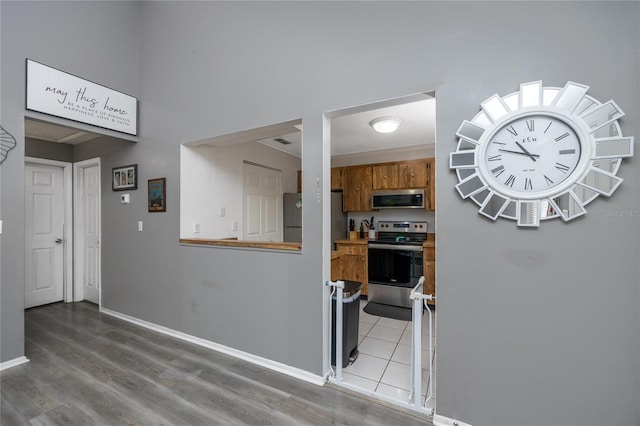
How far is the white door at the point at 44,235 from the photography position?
139 inches

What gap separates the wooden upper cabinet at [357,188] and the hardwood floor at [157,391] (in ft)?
9.59

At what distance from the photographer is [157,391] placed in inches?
74.4

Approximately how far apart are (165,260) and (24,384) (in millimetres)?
1286

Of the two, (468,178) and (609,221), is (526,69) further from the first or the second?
(609,221)

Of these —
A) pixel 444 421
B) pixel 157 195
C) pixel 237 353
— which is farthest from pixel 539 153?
pixel 157 195

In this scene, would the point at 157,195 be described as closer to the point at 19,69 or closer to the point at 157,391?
the point at 19,69

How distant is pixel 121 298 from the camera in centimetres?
324

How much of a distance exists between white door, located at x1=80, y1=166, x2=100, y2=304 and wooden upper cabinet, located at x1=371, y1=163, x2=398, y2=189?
4064 mm

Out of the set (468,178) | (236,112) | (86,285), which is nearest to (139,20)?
(236,112)

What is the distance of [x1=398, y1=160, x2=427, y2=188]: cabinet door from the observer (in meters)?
4.00

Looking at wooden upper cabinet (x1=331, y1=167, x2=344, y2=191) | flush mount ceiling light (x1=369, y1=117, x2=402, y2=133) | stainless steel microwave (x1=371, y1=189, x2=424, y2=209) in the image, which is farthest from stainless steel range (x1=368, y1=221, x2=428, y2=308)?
flush mount ceiling light (x1=369, y1=117, x2=402, y2=133)

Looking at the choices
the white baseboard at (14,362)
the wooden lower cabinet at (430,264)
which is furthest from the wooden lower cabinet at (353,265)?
the white baseboard at (14,362)

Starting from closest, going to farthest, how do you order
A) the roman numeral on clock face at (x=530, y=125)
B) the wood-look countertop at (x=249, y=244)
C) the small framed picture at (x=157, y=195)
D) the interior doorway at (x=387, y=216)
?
the roman numeral on clock face at (x=530, y=125) < the interior doorway at (x=387, y=216) < the wood-look countertop at (x=249, y=244) < the small framed picture at (x=157, y=195)

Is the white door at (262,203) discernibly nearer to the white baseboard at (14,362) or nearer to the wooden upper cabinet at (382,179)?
the wooden upper cabinet at (382,179)
